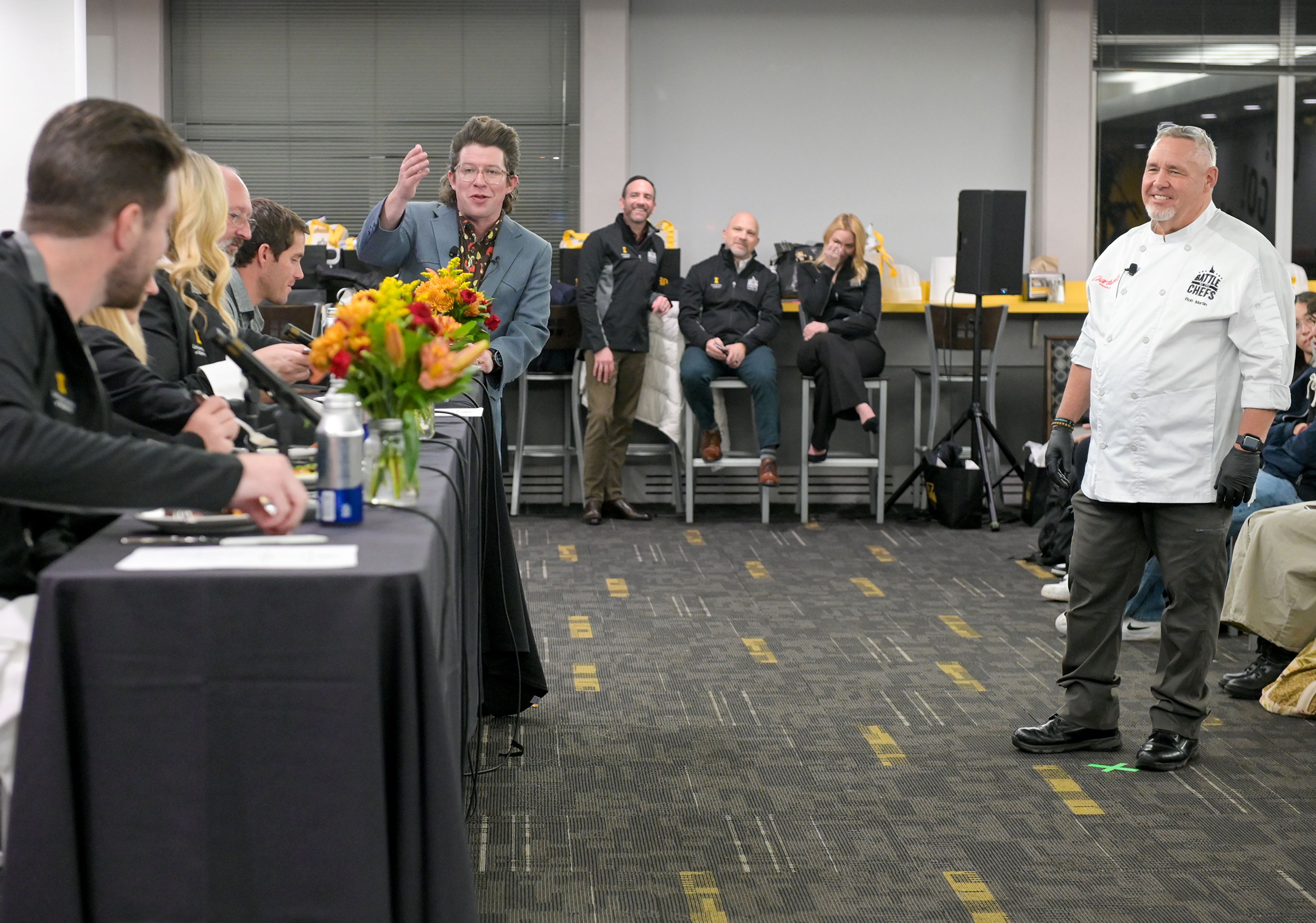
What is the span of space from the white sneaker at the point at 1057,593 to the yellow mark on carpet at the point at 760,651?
4.10 feet

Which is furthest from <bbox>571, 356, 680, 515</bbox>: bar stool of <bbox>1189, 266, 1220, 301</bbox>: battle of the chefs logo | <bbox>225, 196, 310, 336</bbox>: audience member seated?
<bbox>1189, 266, 1220, 301</bbox>: battle of the chefs logo

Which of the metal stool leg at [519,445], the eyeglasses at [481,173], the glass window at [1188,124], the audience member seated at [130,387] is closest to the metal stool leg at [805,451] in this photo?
the metal stool leg at [519,445]

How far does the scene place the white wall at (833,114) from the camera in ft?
25.1

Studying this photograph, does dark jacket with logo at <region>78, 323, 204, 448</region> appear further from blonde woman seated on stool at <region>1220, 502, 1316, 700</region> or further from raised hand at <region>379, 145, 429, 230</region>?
blonde woman seated on stool at <region>1220, 502, 1316, 700</region>

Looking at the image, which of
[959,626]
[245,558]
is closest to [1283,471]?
[959,626]

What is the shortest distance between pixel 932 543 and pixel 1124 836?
134 inches

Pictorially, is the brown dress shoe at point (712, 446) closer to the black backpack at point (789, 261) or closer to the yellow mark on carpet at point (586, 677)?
the black backpack at point (789, 261)

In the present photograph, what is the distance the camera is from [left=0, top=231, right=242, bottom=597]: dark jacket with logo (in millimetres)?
1531

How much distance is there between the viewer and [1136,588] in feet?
10.4

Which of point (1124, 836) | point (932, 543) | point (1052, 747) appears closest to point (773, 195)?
point (932, 543)

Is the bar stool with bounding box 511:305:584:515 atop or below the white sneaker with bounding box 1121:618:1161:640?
atop

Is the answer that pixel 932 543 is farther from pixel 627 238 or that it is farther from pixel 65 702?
pixel 65 702

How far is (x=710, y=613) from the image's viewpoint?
4527mm

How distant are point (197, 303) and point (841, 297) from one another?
14.6ft
